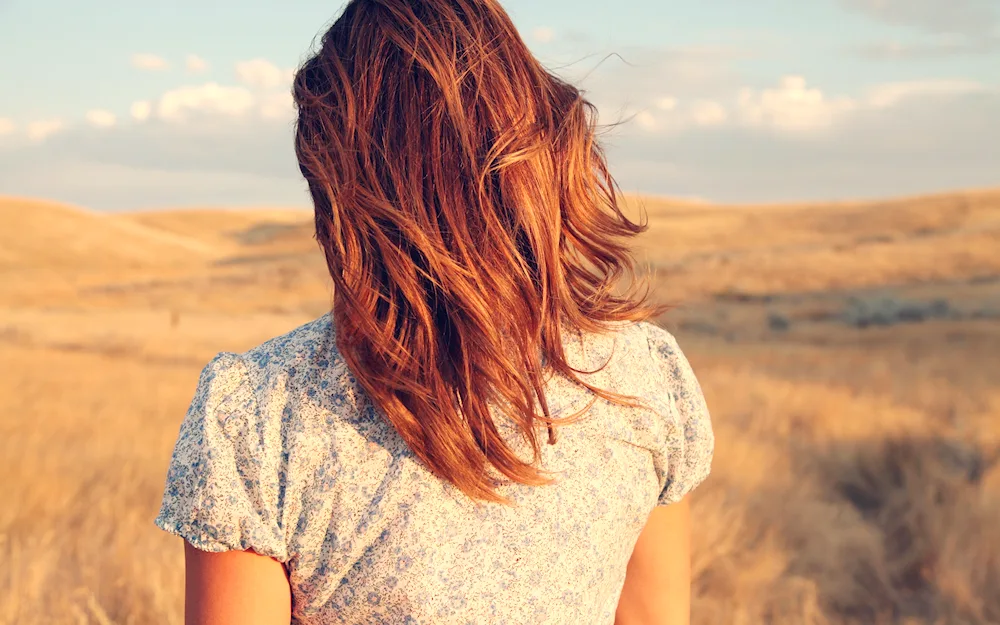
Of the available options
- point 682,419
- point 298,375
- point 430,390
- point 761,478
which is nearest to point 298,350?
point 298,375

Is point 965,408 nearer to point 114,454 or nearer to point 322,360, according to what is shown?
point 114,454

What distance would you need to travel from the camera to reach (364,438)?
115 cm

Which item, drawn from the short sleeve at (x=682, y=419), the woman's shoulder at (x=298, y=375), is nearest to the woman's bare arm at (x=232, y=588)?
the woman's shoulder at (x=298, y=375)

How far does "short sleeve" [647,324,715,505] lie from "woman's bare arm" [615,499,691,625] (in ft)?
0.31

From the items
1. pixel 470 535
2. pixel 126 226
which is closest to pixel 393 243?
pixel 470 535

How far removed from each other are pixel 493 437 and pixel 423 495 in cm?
12

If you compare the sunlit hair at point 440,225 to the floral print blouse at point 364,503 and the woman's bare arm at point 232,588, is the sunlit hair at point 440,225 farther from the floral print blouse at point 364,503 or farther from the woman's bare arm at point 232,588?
the woman's bare arm at point 232,588

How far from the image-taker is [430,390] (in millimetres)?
1173

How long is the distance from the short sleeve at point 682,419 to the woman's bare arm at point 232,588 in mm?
619

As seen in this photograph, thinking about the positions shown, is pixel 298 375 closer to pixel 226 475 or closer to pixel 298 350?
pixel 298 350

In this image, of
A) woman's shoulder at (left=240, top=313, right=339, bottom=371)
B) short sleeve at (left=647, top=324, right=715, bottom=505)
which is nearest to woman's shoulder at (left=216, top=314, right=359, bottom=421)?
woman's shoulder at (left=240, top=313, right=339, bottom=371)

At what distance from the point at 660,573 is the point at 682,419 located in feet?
1.02

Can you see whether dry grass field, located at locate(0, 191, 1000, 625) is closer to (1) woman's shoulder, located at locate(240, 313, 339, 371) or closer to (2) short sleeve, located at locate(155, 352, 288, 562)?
(1) woman's shoulder, located at locate(240, 313, 339, 371)

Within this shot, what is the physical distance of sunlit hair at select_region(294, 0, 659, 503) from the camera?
1.16 m
